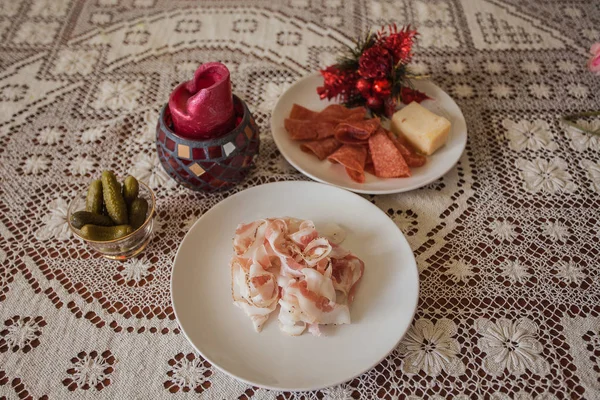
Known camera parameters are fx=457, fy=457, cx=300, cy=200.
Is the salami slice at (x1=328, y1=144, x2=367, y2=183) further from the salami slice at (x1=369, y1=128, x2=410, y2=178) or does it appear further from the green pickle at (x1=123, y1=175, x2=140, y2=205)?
the green pickle at (x1=123, y1=175, x2=140, y2=205)

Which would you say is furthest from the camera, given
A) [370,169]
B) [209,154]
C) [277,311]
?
[370,169]

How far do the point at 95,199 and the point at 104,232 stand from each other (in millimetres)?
72

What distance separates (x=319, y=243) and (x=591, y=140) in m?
0.77

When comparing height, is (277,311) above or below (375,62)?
below

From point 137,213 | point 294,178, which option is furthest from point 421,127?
point 137,213

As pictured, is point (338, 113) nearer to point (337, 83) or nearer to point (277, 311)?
point (337, 83)

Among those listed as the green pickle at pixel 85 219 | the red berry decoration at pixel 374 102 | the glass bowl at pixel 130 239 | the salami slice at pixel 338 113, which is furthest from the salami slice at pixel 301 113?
the green pickle at pixel 85 219

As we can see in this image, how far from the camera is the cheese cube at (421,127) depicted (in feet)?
3.28

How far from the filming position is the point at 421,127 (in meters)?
1.02

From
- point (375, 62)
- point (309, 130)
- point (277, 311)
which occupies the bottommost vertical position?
point (277, 311)

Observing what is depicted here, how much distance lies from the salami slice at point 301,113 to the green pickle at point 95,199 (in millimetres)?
461

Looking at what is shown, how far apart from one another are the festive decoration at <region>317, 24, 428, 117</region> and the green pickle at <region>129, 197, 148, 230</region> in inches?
19.4

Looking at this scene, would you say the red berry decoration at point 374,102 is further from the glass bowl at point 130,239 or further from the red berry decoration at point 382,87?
the glass bowl at point 130,239

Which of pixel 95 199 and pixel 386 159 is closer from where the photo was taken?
pixel 95 199
